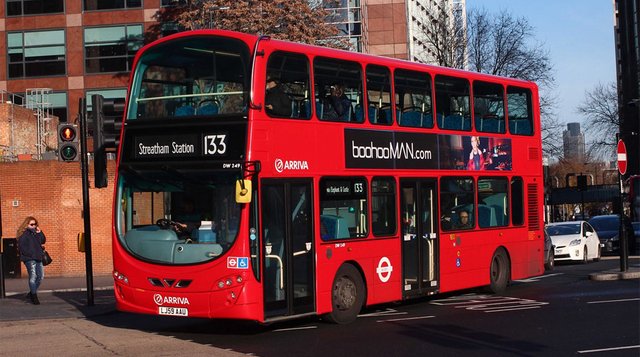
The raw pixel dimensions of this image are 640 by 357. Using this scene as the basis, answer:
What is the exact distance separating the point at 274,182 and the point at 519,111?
8616 millimetres

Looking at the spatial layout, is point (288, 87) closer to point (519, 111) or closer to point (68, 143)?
point (68, 143)

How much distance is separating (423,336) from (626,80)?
3183 inches

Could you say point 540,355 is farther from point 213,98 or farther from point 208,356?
point 213,98

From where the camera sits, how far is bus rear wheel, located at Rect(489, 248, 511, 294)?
19406 mm

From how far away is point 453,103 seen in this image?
1817 centimetres

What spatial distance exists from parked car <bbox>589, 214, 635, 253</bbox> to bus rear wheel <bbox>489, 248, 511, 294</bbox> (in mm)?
17578

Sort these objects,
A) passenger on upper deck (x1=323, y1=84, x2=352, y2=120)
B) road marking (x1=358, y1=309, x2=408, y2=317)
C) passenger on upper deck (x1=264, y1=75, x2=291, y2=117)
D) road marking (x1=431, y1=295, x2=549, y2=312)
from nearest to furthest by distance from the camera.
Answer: passenger on upper deck (x1=264, y1=75, x2=291, y2=117) → passenger on upper deck (x1=323, y1=84, x2=352, y2=120) → road marking (x1=358, y1=309, x2=408, y2=317) → road marking (x1=431, y1=295, x2=549, y2=312)

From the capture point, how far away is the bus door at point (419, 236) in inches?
653

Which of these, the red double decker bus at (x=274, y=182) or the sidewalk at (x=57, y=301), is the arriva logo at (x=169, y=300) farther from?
the sidewalk at (x=57, y=301)

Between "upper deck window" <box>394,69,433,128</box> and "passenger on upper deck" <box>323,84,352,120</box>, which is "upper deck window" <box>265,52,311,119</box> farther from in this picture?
"upper deck window" <box>394,69,433,128</box>

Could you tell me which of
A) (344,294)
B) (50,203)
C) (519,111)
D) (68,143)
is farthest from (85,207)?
(50,203)

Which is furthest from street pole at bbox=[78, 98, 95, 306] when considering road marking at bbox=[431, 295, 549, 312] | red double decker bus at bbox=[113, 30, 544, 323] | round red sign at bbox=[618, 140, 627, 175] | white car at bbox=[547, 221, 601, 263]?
white car at bbox=[547, 221, 601, 263]

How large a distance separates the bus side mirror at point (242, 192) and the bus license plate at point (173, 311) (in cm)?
180

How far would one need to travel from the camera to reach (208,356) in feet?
39.0
